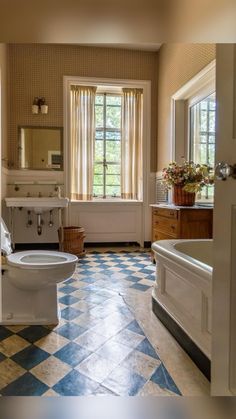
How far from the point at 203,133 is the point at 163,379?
2.97m

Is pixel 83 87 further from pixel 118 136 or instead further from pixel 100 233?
pixel 100 233

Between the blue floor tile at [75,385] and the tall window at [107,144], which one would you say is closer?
the blue floor tile at [75,385]

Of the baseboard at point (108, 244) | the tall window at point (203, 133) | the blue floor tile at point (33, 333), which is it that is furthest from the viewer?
the baseboard at point (108, 244)

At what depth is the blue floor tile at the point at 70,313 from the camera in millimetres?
2064

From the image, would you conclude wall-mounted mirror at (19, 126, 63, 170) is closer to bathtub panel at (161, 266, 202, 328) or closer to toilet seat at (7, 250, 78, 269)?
toilet seat at (7, 250, 78, 269)

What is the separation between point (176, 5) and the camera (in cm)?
30

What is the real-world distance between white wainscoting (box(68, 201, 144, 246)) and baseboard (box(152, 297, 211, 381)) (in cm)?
255

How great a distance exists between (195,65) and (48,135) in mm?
2287

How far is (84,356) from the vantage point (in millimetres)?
1568

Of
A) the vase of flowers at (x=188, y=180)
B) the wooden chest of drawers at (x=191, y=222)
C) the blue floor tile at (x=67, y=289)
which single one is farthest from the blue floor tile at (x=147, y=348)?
the vase of flowers at (x=188, y=180)

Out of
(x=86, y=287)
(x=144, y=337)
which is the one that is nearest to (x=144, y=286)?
(x=86, y=287)

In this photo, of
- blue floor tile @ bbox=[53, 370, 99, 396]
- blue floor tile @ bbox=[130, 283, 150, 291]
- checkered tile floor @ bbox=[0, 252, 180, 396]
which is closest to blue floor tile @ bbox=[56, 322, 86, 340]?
checkered tile floor @ bbox=[0, 252, 180, 396]

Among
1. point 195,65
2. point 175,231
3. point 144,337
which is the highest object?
point 195,65

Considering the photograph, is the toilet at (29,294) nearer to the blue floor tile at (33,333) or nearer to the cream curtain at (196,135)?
the blue floor tile at (33,333)
